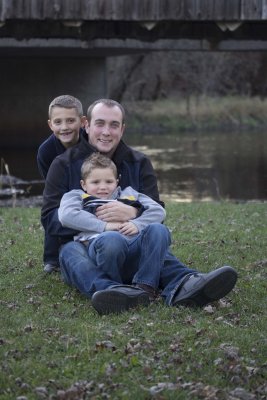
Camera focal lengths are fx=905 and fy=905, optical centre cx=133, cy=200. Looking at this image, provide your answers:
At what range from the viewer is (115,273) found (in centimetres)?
715

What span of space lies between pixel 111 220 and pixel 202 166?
19.3 metres

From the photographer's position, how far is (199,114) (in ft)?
145

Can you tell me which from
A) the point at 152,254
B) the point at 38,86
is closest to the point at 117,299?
the point at 152,254

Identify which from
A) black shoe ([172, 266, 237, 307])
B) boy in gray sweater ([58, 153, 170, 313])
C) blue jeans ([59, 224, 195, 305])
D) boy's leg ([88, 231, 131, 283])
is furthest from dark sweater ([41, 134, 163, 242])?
black shoe ([172, 266, 237, 307])

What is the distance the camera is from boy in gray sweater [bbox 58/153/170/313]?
711 centimetres

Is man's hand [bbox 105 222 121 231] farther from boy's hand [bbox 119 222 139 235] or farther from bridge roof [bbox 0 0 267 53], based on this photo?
bridge roof [bbox 0 0 267 53]

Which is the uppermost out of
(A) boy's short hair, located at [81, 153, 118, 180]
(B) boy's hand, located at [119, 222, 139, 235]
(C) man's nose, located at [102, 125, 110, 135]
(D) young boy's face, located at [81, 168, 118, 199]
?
(C) man's nose, located at [102, 125, 110, 135]

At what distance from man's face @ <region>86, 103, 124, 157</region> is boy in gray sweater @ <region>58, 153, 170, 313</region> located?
21 centimetres

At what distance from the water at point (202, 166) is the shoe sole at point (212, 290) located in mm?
13190

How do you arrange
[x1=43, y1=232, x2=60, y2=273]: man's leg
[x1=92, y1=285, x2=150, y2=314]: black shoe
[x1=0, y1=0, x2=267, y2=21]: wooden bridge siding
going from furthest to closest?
[x1=0, y1=0, x2=267, y2=21]: wooden bridge siding < [x1=43, y1=232, x2=60, y2=273]: man's leg < [x1=92, y1=285, x2=150, y2=314]: black shoe

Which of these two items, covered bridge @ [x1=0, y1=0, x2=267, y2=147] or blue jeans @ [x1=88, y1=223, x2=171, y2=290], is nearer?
blue jeans @ [x1=88, y1=223, x2=171, y2=290]

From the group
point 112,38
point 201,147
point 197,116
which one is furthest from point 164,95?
point 112,38

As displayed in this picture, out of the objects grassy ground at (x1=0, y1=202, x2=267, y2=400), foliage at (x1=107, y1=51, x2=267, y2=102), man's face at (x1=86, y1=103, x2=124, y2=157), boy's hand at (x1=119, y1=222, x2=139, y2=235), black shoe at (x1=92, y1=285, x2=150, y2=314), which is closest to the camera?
grassy ground at (x1=0, y1=202, x2=267, y2=400)

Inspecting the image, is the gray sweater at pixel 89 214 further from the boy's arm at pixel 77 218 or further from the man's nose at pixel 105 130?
the man's nose at pixel 105 130
